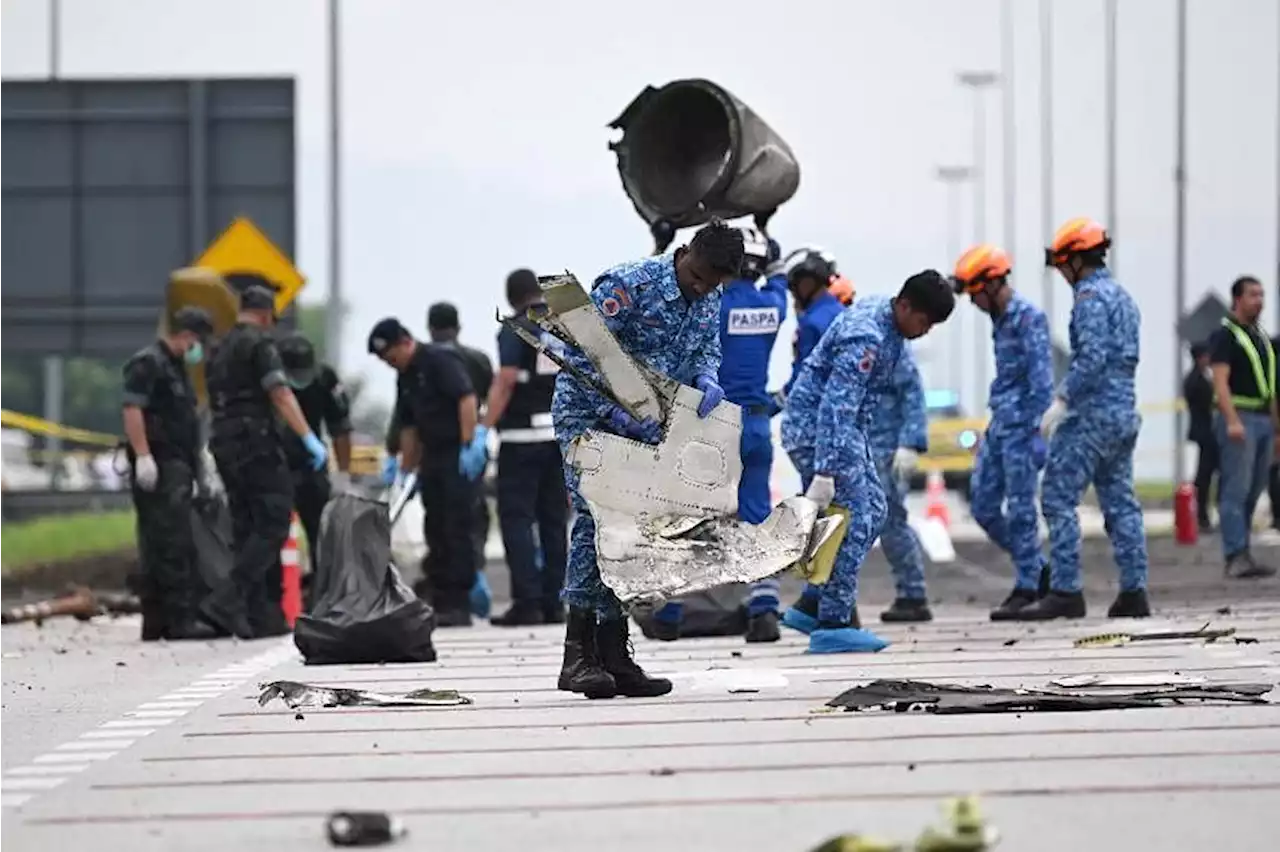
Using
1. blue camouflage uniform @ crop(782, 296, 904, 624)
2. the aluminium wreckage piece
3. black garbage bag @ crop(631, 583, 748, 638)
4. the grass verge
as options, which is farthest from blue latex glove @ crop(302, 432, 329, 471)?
the grass verge

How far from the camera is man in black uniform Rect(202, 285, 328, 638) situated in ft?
58.6

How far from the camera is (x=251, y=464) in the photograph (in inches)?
704

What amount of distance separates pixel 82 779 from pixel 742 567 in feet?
10.7

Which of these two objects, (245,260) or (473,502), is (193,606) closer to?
(473,502)

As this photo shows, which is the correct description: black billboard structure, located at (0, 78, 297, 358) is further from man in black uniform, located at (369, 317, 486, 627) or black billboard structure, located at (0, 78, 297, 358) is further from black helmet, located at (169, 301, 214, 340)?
black helmet, located at (169, 301, 214, 340)

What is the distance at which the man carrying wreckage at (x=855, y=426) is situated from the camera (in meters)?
14.0

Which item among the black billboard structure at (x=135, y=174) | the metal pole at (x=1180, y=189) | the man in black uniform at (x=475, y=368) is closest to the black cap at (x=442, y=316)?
the man in black uniform at (x=475, y=368)

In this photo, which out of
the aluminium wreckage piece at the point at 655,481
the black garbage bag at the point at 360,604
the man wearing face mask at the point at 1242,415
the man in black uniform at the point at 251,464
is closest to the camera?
the aluminium wreckage piece at the point at 655,481

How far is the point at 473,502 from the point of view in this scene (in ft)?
61.5

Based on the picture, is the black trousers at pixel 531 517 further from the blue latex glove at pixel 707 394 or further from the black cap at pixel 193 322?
the blue latex glove at pixel 707 394

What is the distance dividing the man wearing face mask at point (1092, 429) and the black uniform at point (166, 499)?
4.85 metres

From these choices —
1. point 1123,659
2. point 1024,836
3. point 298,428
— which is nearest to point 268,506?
point 298,428

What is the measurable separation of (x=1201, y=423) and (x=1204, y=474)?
98 centimetres

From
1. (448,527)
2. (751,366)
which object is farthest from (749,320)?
(448,527)
